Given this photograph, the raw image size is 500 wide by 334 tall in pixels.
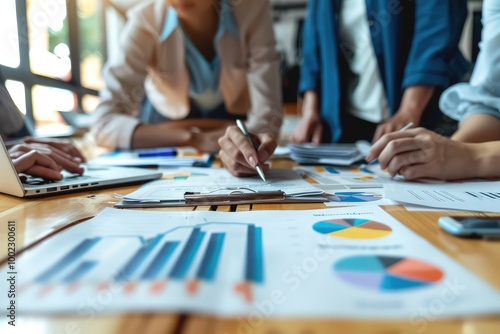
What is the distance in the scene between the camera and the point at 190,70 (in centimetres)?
145

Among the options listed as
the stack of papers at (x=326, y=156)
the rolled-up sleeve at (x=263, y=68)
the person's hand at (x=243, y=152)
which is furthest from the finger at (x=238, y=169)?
the rolled-up sleeve at (x=263, y=68)

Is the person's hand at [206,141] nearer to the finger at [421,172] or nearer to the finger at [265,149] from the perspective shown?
the finger at [265,149]

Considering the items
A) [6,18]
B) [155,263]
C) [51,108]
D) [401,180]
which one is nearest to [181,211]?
[155,263]

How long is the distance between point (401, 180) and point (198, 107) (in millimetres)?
1059

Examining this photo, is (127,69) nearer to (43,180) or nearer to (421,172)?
(43,180)

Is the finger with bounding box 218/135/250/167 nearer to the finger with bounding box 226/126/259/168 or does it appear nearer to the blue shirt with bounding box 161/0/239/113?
the finger with bounding box 226/126/259/168

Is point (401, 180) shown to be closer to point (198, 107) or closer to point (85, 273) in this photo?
point (85, 273)

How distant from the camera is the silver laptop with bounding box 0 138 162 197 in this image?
57 cm

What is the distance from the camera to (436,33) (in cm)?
118

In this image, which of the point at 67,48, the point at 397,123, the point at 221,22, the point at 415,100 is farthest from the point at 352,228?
the point at 67,48

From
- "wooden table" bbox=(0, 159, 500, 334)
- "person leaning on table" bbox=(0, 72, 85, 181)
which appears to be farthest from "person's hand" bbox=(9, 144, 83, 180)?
"wooden table" bbox=(0, 159, 500, 334)

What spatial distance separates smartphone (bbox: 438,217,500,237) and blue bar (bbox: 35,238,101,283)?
35 centimetres

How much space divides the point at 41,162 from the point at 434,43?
1135 millimetres

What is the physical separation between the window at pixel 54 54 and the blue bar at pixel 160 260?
0.72m
